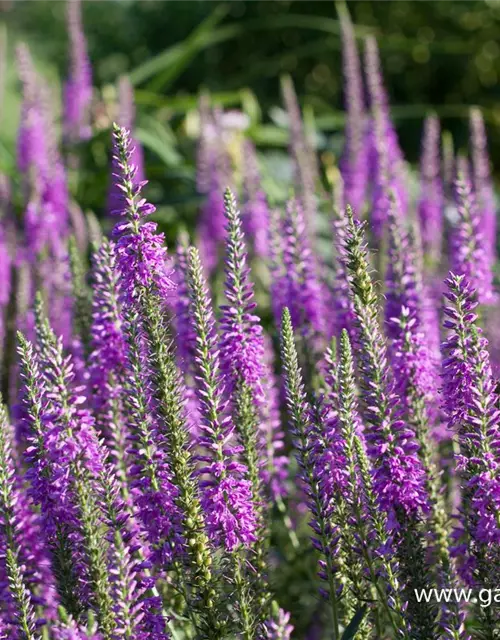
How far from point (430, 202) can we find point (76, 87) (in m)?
2.59

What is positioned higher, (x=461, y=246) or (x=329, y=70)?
(x=329, y=70)

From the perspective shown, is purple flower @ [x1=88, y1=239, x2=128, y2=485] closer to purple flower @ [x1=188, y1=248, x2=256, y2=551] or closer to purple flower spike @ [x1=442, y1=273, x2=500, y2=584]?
purple flower @ [x1=188, y1=248, x2=256, y2=551]

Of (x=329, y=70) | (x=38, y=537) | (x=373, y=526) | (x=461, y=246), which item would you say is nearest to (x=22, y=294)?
(x=38, y=537)

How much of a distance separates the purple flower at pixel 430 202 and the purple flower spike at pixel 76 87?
2396mm

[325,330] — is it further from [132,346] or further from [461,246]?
[132,346]

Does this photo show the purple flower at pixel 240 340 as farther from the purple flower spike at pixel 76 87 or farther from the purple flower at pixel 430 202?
the purple flower spike at pixel 76 87

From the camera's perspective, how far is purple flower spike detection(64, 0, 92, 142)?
6.49 metres

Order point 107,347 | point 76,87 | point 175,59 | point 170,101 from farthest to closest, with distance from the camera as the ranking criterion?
point 175,59, point 170,101, point 76,87, point 107,347

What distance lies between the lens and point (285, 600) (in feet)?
11.3

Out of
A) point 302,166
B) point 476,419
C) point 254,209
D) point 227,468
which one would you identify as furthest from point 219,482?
point 302,166

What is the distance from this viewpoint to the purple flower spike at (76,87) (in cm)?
649

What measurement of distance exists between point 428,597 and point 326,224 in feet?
13.3

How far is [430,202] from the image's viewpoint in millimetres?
5746

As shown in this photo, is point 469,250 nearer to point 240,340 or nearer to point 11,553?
point 240,340
